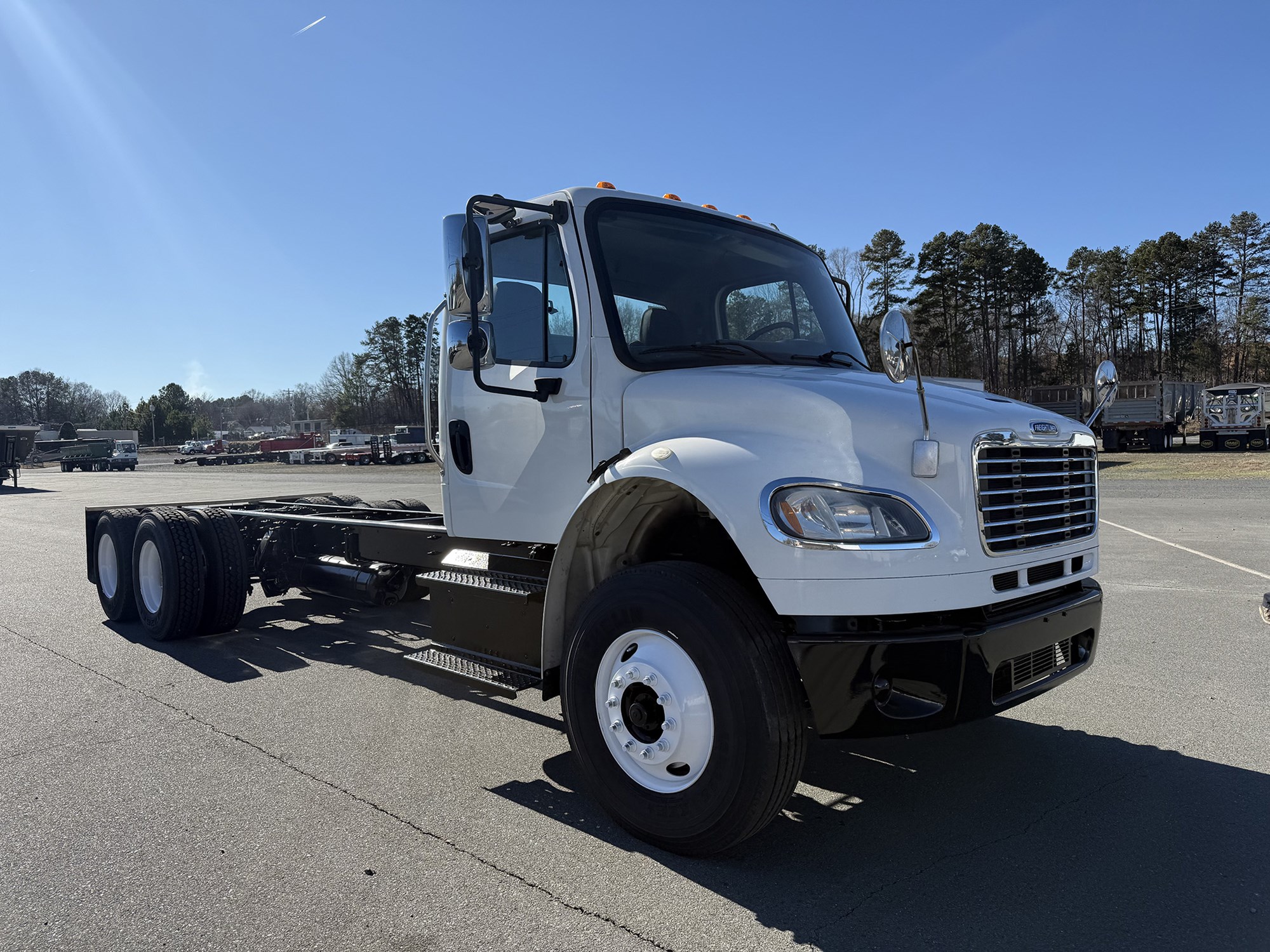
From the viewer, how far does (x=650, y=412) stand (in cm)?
364

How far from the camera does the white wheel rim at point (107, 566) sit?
7.75 metres

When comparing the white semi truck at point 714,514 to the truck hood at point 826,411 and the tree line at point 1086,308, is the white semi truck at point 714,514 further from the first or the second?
the tree line at point 1086,308

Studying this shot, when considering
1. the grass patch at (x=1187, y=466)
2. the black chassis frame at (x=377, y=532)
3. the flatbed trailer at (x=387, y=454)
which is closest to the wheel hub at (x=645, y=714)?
the black chassis frame at (x=377, y=532)

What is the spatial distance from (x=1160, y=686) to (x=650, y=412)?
370cm

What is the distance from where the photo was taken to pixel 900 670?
9.40ft

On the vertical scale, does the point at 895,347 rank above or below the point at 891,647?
above

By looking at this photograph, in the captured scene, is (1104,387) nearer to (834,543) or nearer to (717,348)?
(717,348)

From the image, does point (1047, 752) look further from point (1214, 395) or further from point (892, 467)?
point (1214, 395)

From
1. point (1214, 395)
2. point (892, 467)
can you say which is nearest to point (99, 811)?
point (892, 467)

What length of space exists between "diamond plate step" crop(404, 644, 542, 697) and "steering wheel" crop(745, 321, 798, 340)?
6.10ft

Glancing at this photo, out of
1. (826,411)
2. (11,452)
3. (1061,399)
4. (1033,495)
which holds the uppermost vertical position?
(1061,399)

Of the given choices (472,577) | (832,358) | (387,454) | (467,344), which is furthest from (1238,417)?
(387,454)

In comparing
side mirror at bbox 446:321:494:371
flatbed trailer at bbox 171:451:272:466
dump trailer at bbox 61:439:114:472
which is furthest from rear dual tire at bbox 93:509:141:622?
dump trailer at bbox 61:439:114:472

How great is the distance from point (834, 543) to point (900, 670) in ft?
1.50
